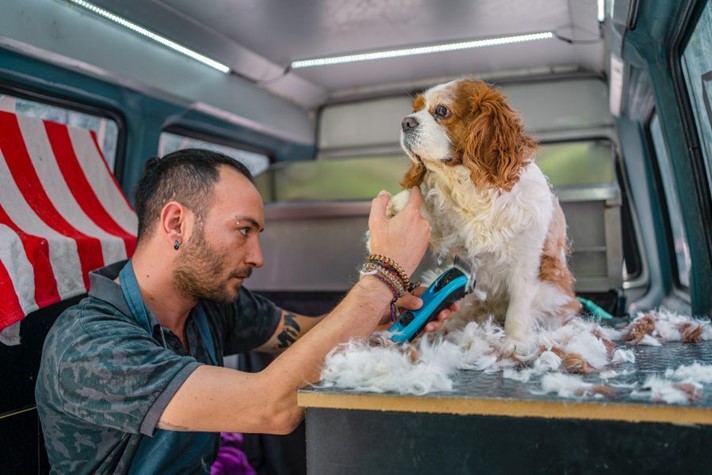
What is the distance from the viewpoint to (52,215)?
241 cm

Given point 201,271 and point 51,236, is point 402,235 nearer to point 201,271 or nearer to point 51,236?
point 201,271

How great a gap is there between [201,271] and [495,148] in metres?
0.92

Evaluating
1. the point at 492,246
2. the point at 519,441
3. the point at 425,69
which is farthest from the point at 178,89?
the point at 519,441

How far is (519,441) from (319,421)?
373 mm

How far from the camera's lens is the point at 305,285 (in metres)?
3.52

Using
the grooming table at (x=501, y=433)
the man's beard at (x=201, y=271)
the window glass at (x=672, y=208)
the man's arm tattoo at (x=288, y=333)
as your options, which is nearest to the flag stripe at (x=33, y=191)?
the man's beard at (x=201, y=271)

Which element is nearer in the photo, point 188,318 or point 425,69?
point 188,318

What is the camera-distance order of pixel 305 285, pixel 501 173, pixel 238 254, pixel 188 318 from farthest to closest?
pixel 305 285, pixel 188 318, pixel 238 254, pixel 501 173

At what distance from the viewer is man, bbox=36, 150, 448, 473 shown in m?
1.42

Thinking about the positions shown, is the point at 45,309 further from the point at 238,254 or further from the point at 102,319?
the point at 238,254

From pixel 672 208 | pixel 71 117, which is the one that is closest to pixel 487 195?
pixel 71 117

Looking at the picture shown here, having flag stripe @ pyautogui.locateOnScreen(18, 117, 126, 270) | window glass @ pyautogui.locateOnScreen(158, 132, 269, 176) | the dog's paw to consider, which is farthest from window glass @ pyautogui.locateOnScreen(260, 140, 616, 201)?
flag stripe @ pyautogui.locateOnScreen(18, 117, 126, 270)

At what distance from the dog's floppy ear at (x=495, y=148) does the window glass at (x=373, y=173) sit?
4.60 feet

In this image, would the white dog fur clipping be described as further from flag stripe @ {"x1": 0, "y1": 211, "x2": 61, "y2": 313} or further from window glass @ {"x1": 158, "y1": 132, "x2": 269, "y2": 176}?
window glass @ {"x1": 158, "y1": 132, "x2": 269, "y2": 176}
